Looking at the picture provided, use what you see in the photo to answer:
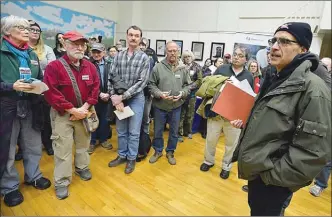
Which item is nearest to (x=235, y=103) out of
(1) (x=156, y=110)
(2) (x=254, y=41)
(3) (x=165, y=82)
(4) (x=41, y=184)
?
(3) (x=165, y=82)

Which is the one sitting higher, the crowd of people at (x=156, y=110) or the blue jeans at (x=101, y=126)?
the crowd of people at (x=156, y=110)

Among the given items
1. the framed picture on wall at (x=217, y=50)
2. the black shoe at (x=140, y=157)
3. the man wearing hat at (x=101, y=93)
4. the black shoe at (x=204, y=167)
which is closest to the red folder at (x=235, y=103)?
the black shoe at (x=204, y=167)

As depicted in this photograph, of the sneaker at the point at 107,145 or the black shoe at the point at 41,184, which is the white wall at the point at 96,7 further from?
the black shoe at the point at 41,184

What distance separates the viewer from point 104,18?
7609 mm

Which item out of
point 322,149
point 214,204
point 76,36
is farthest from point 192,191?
point 76,36

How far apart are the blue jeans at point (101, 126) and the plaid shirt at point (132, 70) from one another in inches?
26.3

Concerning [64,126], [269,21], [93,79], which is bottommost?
[64,126]

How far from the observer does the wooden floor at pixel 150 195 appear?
1875 millimetres

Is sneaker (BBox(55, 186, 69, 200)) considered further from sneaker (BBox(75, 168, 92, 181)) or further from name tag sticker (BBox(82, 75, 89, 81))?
name tag sticker (BBox(82, 75, 89, 81))

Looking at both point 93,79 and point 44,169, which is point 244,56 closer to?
point 93,79

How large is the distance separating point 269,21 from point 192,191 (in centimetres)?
529

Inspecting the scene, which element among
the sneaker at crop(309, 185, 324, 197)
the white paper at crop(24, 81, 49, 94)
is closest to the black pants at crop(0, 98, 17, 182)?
the white paper at crop(24, 81, 49, 94)

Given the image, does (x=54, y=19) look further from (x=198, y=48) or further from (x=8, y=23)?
(x=8, y=23)

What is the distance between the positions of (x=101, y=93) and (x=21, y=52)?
3.41 ft
